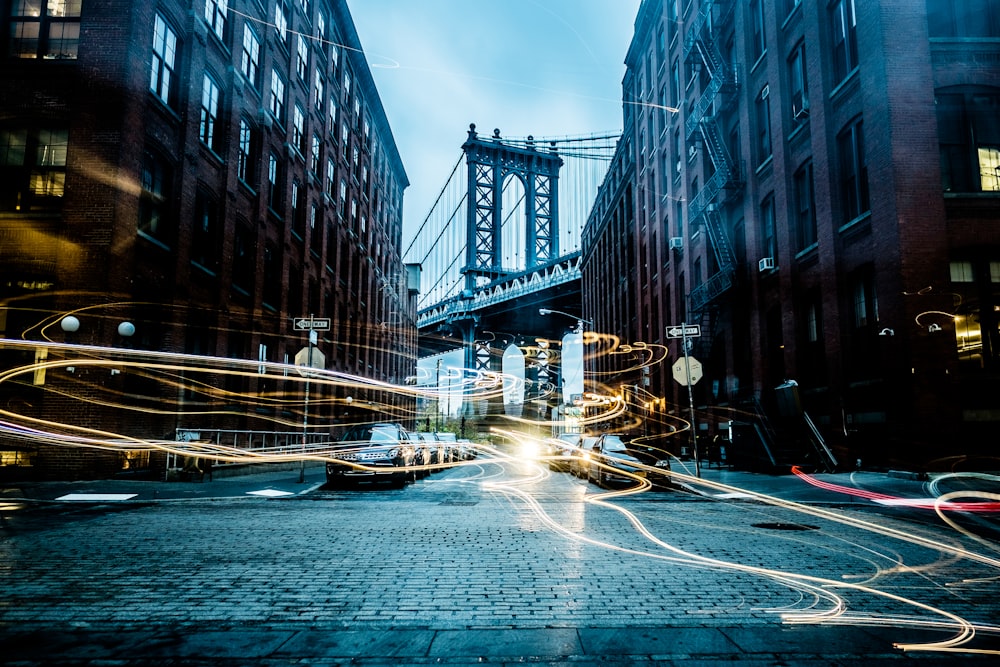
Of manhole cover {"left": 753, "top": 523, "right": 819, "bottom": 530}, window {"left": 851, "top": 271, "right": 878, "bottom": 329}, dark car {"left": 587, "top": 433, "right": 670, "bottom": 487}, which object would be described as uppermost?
window {"left": 851, "top": 271, "right": 878, "bottom": 329}

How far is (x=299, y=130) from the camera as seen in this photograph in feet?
110

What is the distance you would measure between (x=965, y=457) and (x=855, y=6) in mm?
12338

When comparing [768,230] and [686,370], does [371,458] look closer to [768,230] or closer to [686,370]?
[686,370]

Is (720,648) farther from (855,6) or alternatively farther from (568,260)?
(568,260)

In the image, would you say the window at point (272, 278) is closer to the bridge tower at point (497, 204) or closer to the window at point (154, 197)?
the window at point (154, 197)

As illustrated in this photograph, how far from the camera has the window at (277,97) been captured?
1166 inches

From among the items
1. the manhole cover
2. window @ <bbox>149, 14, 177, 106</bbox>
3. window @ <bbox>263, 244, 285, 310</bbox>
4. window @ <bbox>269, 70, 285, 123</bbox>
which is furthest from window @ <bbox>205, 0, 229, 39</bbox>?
the manhole cover

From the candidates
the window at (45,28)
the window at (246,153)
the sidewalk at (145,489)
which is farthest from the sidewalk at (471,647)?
the window at (246,153)

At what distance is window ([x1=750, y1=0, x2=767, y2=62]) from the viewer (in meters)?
27.3

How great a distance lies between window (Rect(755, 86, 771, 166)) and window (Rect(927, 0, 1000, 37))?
7.68 m

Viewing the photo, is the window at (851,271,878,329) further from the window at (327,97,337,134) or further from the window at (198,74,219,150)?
the window at (327,97,337,134)

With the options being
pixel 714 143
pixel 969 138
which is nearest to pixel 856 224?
pixel 969 138

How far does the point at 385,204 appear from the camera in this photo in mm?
60531

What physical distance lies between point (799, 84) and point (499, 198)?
246ft
